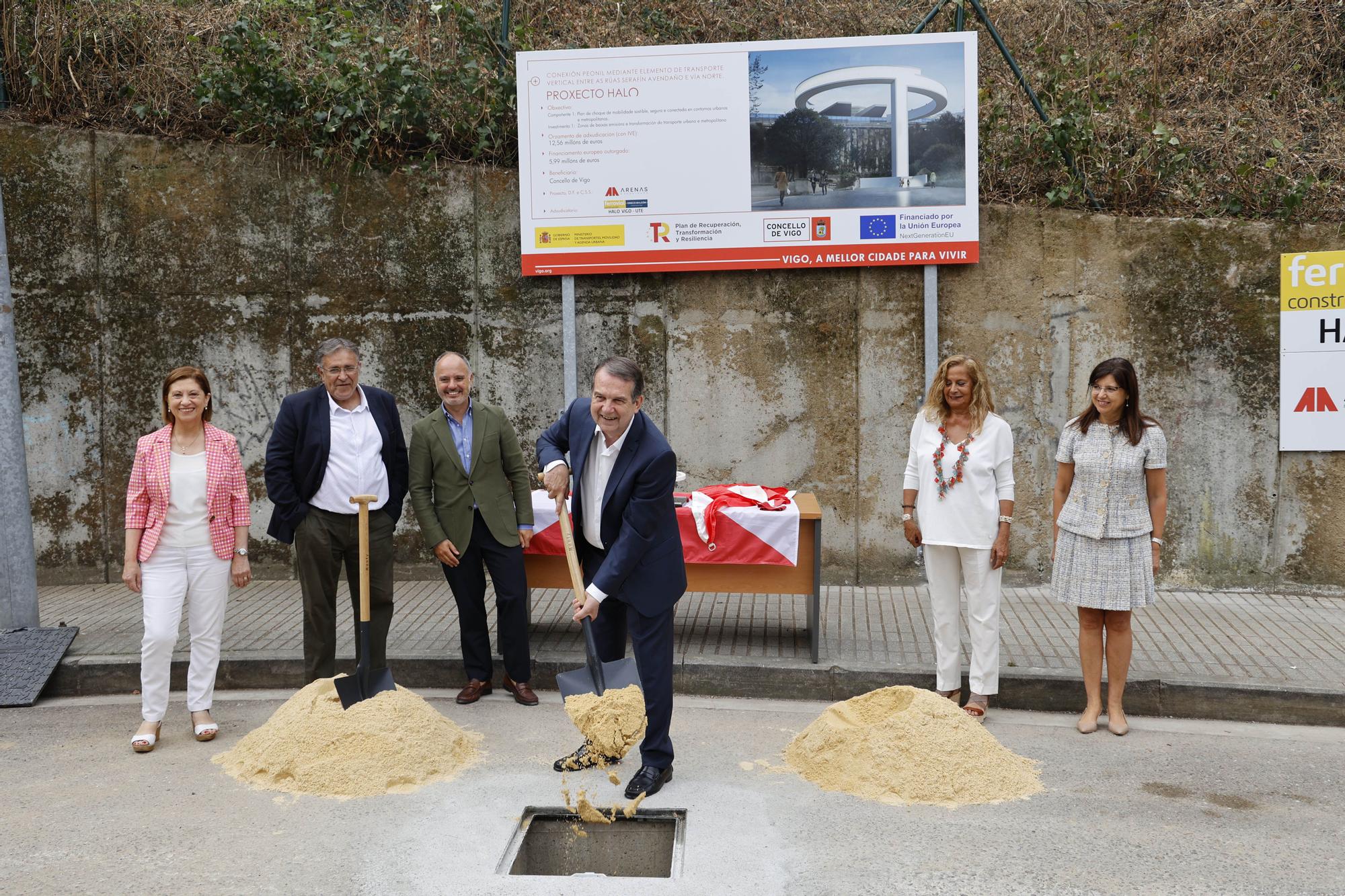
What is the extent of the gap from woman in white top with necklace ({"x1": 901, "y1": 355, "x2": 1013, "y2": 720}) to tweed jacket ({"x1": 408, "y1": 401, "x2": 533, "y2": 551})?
226 centimetres

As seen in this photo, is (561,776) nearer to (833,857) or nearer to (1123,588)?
(833,857)

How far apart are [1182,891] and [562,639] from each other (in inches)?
160

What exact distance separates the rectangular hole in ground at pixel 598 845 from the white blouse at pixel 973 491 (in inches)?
84.1

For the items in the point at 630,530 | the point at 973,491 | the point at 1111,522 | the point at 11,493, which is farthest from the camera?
the point at 11,493

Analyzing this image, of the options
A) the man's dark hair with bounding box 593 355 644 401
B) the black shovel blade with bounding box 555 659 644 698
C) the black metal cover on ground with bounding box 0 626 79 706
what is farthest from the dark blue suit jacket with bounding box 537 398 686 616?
the black metal cover on ground with bounding box 0 626 79 706

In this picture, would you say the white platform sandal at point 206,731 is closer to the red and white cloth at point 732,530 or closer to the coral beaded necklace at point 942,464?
the red and white cloth at point 732,530

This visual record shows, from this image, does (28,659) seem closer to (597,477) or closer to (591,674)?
(591,674)

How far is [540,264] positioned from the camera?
28.4 ft

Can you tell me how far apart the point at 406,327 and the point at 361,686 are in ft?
13.9

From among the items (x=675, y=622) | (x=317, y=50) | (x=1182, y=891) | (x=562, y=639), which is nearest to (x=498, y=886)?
(x=1182, y=891)

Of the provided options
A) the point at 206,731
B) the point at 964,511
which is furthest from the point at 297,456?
the point at 964,511

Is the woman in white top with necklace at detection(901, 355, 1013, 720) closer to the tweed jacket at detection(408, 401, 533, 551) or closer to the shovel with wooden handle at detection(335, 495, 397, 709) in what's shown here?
the tweed jacket at detection(408, 401, 533, 551)

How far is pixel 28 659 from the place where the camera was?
6398 millimetres

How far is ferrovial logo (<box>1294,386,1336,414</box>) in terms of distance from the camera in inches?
318
